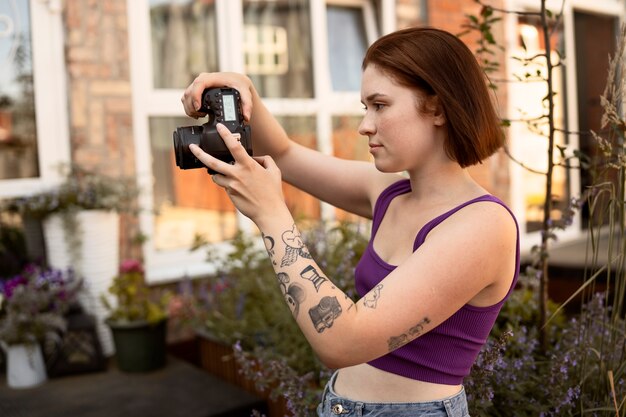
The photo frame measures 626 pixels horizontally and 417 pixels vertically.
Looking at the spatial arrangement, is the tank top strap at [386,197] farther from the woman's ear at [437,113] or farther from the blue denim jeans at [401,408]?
the blue denim jeans at [401,408]

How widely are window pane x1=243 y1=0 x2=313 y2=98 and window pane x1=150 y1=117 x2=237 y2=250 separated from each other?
2.03 feet

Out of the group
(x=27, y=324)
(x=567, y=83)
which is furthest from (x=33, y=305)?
(x=567, y=83)

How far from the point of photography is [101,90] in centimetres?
364

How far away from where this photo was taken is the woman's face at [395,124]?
4.19ft

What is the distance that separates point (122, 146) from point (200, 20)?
996 mm

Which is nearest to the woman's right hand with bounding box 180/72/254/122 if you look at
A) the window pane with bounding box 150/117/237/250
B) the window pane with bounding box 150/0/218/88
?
the window pane with bounding box 150/117/237/250

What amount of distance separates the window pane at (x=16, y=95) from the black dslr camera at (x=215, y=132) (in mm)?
2592

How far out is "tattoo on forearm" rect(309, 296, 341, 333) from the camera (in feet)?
3.65

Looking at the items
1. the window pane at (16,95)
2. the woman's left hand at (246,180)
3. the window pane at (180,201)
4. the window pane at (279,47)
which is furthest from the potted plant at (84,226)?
the woman's left hand at (246,180)

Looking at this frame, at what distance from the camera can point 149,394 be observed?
9.68 ft

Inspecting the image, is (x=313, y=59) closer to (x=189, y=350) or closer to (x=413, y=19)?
(x=413, y=19)

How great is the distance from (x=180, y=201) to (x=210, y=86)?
274cm

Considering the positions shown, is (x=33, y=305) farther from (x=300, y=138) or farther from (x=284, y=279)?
(x=284, y=279)

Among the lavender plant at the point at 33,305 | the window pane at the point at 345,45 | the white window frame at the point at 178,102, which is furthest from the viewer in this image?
the window pane at the point at 345,45
